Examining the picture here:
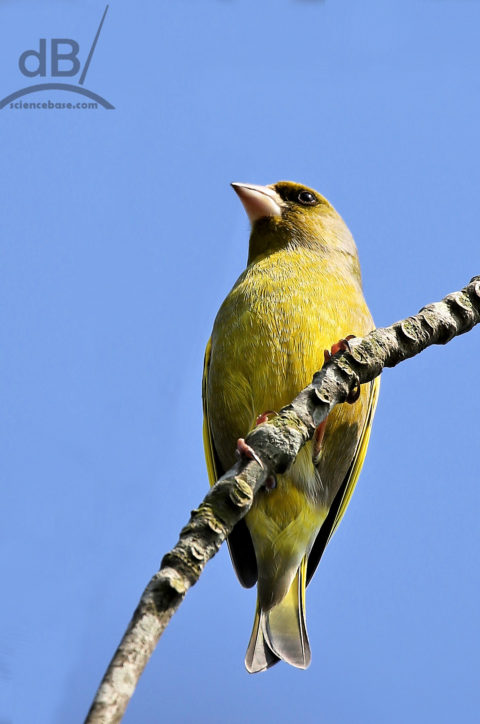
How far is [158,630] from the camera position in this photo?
1.68 meters

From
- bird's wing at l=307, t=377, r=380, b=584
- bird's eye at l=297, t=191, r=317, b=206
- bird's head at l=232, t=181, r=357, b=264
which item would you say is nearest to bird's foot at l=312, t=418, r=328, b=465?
bird's wing at l=307, t=377, r=380, b=584

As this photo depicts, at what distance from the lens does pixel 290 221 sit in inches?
192

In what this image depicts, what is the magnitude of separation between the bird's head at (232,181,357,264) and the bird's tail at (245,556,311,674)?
1.91 metres

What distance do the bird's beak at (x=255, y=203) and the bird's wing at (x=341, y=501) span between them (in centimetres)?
119

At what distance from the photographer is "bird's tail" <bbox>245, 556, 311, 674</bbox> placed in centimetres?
392

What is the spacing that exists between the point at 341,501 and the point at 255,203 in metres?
1.77

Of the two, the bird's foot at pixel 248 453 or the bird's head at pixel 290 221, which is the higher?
the bird's head at pixel 290 221

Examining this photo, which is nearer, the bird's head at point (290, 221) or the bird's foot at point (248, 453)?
the bird's foot at point (248, 453)

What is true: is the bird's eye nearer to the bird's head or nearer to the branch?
the bird's head

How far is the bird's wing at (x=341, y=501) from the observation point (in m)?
4.45

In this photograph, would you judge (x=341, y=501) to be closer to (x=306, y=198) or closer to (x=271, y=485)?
(x=271, y=485)

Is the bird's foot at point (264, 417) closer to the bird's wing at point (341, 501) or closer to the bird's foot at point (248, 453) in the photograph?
the bird's wing at point (341, 501)

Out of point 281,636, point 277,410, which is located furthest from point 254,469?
point 281,636

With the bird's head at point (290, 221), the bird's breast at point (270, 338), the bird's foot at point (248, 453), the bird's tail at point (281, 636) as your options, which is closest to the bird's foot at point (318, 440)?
the bird's breast at point (270, 338)
